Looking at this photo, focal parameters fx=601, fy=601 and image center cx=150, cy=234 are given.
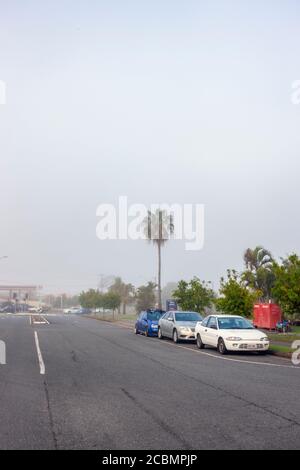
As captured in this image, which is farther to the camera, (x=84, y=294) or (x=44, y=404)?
(x=84, y=294)

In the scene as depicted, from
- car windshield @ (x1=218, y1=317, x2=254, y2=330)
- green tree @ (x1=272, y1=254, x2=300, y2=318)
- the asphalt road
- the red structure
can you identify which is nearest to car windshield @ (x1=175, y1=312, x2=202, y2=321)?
green tree @ (x1=272, y1=254, x2=300, y2=318)

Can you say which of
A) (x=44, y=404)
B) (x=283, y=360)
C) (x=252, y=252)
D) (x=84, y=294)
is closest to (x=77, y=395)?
(x=44, y=404)

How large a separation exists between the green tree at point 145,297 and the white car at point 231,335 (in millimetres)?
56922

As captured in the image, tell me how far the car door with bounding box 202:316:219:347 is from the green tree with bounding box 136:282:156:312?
57.2m

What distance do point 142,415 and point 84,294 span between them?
105m

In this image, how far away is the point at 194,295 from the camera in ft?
132

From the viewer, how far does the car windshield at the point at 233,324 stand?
21.5m

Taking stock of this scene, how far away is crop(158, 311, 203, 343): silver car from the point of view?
84.5ft

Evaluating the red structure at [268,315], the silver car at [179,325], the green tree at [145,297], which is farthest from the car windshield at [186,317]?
the green tree at [145,297]

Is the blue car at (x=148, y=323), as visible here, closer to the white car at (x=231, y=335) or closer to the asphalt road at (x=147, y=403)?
the white car at (x=231, y=335)

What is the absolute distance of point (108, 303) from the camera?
76188mm

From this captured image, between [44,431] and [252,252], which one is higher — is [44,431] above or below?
below

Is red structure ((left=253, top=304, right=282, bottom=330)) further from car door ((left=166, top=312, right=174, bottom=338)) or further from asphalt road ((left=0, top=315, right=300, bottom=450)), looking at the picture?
asphalt road ((left=0, top=315, right=300, bottom=450))

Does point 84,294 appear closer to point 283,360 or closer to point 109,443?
point 283,360
